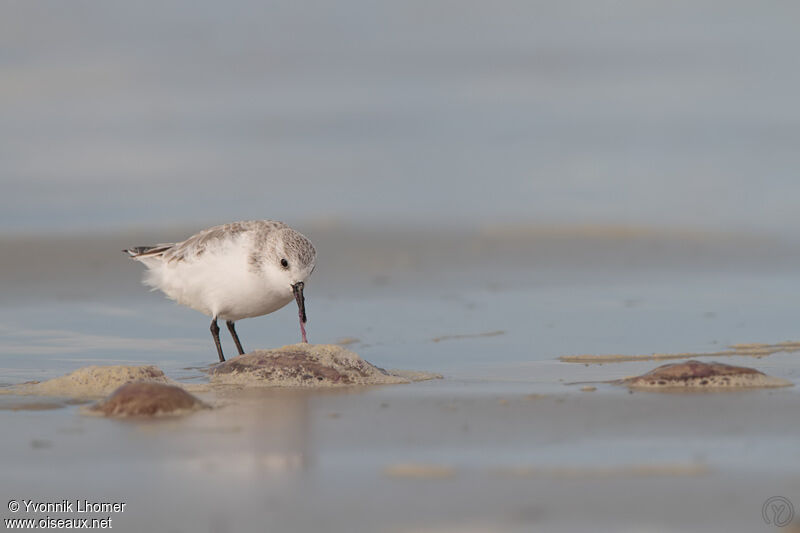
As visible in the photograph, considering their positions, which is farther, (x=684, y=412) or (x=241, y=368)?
(x=241, y=368)

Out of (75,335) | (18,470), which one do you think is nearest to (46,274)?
(75,335)

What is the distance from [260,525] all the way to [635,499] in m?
1.11

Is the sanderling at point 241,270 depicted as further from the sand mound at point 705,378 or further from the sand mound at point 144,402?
the sand mound at point 705,378

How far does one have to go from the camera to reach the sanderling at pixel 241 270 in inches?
285

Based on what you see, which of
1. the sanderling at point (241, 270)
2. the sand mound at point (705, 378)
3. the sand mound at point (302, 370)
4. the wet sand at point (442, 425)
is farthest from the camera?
the sanderling at point (241, 270)

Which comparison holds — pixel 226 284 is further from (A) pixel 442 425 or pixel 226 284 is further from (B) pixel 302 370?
(A) pixel 442 425

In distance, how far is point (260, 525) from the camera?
10.9 ft

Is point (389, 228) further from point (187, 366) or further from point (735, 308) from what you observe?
point (187, 366)

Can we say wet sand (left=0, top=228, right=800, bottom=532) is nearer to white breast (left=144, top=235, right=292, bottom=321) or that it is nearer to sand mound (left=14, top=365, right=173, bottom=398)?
sand mound (left=14, top=365, right=173, bottom=398)

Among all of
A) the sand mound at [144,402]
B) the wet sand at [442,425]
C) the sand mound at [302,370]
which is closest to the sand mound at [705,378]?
the wet sand at [442,425]

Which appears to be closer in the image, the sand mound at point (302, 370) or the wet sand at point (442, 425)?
the wet sand at point (442, 425)

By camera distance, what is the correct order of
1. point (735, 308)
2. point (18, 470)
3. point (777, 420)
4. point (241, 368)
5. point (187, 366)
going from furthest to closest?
point (735, 308)
point (187, 366)
point (241, 368)
point (777, 420)
point (18, 470)

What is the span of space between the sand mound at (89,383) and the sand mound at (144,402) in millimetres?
617

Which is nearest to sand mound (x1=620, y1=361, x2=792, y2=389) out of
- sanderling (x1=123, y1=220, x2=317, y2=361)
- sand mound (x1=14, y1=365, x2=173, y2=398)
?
sanderling (x1=123, y1=220, x2=317, y2=361)
